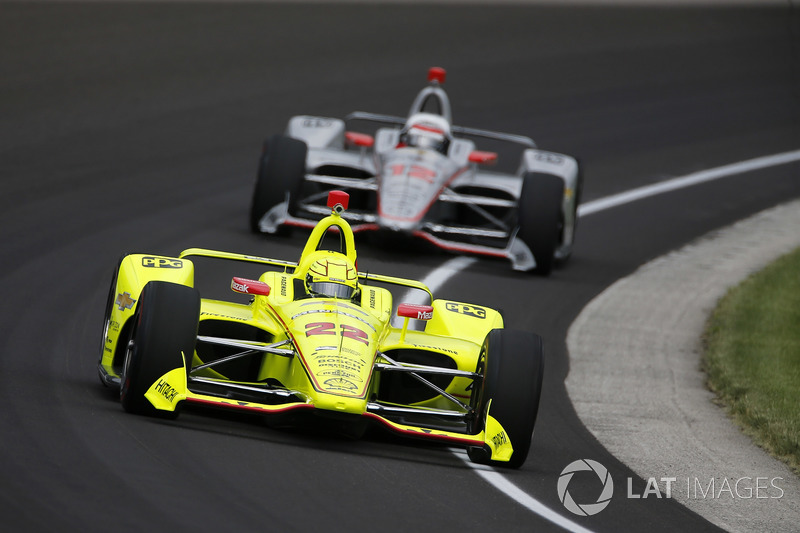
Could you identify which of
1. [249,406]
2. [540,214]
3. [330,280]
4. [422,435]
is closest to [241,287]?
[330,280]

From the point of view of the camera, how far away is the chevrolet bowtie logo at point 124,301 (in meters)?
10.9

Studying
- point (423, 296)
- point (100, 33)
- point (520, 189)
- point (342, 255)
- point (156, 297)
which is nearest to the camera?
point (156, 297)

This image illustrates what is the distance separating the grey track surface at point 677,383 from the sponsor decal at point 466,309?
1455 mm

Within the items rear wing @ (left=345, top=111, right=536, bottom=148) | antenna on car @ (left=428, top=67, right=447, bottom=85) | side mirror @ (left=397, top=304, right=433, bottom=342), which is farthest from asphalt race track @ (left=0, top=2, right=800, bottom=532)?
antenna on car @ (left=428, top=67, right=447, bottom=85)

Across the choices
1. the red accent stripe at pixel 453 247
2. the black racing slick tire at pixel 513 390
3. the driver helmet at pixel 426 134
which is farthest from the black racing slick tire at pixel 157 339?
the driver helmet at pixel 426 134

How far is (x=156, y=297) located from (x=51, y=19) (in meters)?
20.8

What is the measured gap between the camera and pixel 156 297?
9.84 m

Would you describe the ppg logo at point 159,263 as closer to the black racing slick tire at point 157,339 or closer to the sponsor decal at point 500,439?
the black racing slick tire at point 157,339

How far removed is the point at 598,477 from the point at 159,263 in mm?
3955

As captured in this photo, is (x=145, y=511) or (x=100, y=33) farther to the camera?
(x=100, y=33)

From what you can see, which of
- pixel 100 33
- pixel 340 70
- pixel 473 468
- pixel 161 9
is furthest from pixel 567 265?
pixel 161 9

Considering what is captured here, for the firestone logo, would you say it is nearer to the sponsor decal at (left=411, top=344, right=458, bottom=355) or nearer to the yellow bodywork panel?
the sponsor decal at (left=411, top=344, right=458, bottom=355)

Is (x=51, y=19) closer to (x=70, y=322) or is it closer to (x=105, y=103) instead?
(x=105, y=103)

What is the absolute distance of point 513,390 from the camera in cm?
1009
